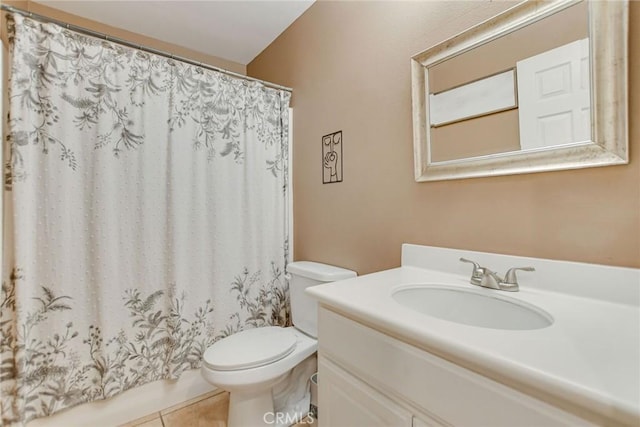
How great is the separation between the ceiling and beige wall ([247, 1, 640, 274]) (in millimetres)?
124

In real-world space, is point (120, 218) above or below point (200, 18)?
below

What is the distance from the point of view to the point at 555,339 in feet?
1.79

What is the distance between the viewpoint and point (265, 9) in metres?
1.78

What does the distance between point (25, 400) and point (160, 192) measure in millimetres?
1076

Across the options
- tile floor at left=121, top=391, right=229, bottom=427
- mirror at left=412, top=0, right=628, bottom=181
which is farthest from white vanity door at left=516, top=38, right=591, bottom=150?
tile floor at left=121, top=391, right=229, bottom=427

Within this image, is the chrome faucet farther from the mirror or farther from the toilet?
the toilet

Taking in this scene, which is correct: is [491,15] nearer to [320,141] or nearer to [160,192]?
[320,141]

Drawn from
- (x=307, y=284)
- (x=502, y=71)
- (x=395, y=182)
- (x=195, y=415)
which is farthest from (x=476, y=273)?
(x=195, y=415)

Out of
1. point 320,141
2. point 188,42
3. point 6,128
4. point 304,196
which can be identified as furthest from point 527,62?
point 188,42

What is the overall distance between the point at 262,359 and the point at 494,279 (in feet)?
3.30

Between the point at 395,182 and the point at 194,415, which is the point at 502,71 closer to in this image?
the point at 395,182

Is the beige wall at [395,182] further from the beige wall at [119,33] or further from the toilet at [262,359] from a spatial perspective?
the beige wall at [119,33]

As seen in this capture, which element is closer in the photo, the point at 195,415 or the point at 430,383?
the point at 430,383

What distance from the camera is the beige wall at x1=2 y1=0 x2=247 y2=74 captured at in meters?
1.71
